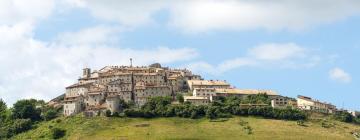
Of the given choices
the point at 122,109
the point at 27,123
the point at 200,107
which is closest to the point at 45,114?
the point at 27,123

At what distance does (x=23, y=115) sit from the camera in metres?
180

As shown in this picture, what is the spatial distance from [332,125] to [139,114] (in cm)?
4738

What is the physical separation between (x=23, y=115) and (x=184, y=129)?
45125 mm

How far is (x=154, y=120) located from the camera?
551 feet

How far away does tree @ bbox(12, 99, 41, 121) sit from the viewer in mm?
180500

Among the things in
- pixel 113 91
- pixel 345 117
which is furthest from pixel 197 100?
pixel 345 117

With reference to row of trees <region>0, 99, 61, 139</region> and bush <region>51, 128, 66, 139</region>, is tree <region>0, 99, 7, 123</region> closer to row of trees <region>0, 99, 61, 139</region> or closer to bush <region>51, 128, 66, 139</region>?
row of trees <region>0, 99, 61, 139</region>

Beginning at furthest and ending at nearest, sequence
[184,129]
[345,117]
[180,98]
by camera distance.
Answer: [345,117] → [180,98] → [184,129]

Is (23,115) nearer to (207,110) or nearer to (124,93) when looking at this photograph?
(124,93)

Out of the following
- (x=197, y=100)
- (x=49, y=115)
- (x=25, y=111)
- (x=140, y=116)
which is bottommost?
(x=140, y=116)

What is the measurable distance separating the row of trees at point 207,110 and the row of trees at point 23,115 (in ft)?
77.8

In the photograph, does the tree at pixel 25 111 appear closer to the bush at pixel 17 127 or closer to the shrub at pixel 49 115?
the shrub at pixel 49 115

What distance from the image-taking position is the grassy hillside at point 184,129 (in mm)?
154875

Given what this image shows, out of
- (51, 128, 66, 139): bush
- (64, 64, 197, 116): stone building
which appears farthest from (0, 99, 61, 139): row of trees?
(51, 128, 66, 139): bush
